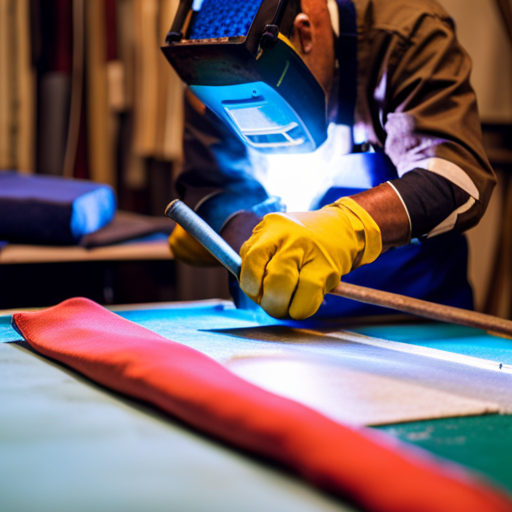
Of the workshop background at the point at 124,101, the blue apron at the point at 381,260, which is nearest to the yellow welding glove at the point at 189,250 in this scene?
the blue apron at the point at 381,260

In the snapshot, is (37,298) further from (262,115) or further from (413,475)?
(413,475)

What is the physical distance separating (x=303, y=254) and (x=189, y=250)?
1.97 feet

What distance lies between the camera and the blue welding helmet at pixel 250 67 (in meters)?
0.99

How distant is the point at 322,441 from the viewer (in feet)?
1.50

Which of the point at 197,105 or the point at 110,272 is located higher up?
the point at 197,105

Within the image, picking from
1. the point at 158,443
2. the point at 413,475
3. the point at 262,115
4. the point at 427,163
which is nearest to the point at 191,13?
the point at 262,115

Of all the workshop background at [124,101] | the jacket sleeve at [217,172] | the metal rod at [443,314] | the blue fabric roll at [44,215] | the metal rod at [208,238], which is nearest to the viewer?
the metal rod at [443,314]

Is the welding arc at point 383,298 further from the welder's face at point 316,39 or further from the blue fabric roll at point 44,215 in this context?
the blue fabric roll at point 44,215

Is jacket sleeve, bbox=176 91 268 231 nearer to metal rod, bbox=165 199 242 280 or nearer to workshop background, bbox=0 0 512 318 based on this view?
metal rod, bbox=165 199 242 280

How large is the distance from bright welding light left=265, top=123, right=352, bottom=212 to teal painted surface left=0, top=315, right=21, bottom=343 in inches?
26.0

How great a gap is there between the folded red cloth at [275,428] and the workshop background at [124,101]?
5.41 feet

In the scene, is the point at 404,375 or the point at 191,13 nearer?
the point at 404,375

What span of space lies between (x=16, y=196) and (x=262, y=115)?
39.1 inches

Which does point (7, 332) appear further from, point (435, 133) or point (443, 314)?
point (435, 133)
